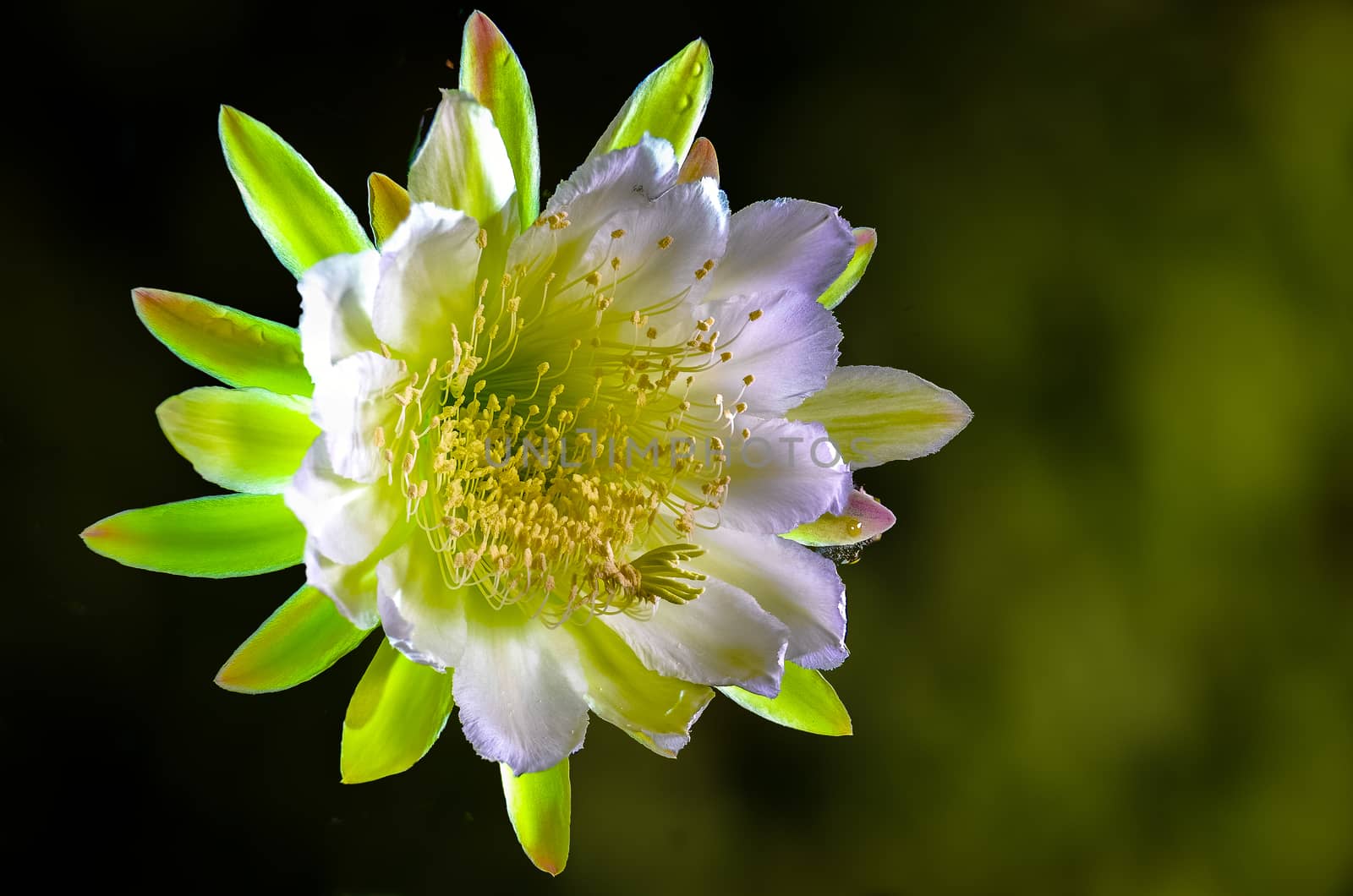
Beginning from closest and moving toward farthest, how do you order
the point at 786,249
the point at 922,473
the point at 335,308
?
1. the point at 335,308
2. the point at 786,249
3. the point at 922,473

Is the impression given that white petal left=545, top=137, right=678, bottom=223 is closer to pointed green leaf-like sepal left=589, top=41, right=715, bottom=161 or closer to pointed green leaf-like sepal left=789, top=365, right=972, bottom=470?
pointed green leaf-like sepal left=589, top=41, right=715, bottom=161

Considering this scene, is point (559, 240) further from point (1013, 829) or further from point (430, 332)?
point (1013, 829)

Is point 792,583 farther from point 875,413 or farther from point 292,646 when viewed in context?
point 292,646

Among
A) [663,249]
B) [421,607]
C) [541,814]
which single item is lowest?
[541,814]

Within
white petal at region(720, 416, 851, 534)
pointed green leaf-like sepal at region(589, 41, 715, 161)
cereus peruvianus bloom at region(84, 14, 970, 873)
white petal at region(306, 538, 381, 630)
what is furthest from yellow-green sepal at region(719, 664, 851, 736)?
pointed green leaf-like sepal at region(589, 41, 715, 161)

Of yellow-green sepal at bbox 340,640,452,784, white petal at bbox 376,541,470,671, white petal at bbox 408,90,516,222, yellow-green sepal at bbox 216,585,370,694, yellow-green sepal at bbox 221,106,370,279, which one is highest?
white petal at bbox 408,90,516,222

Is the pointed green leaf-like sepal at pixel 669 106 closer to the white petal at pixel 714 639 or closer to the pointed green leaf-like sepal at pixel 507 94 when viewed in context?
the pointed green leaf-like sepal at pixel 507 94

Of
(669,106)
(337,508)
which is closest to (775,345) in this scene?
(669,106)

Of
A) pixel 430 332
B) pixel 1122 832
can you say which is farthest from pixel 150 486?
pixel 1122 832
